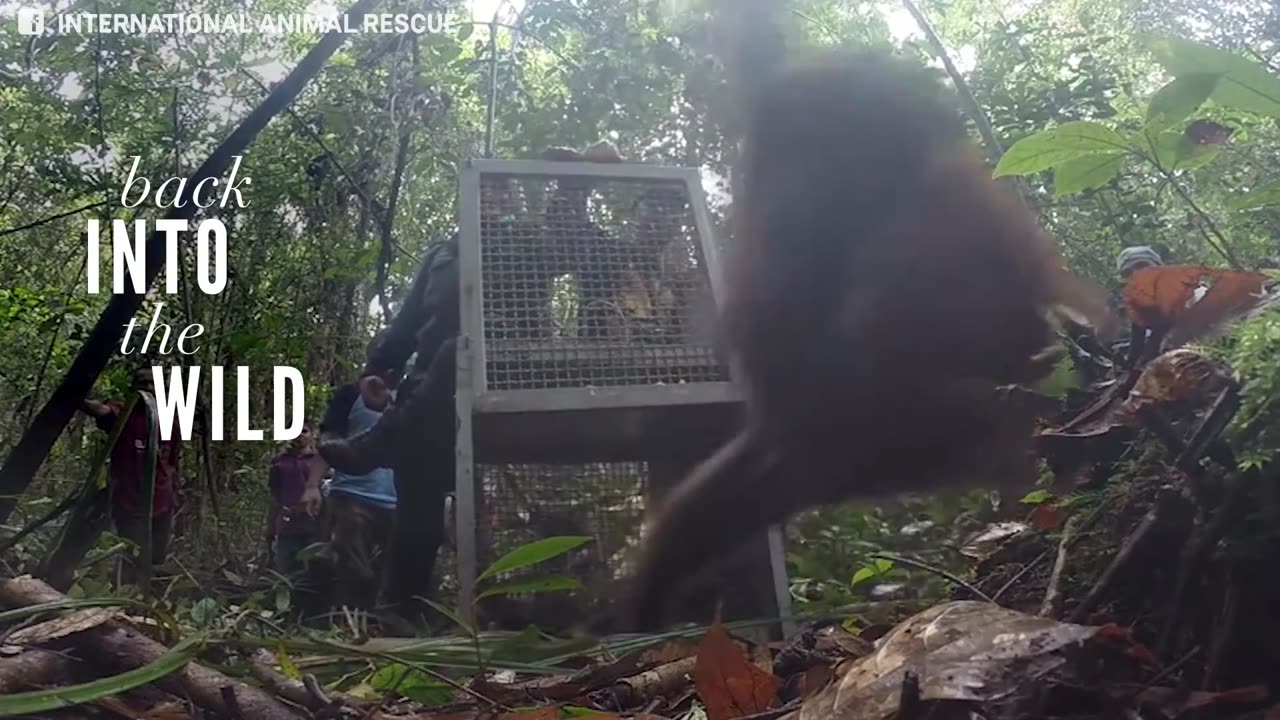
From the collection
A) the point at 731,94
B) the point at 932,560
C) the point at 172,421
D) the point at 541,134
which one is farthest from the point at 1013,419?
the point at 541,134

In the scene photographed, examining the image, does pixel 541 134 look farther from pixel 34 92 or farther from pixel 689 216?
pixel 34 92

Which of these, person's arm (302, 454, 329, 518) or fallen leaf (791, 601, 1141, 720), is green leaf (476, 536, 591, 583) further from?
person's arm (302, 454, 329, 518)

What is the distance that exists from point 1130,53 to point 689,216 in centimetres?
40

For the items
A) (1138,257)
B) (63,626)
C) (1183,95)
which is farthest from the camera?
(1138,257)

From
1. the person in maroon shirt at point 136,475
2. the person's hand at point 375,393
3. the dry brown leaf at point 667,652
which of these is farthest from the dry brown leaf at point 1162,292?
the person's hand at point 375,393

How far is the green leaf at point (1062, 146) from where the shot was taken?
0.50 meters

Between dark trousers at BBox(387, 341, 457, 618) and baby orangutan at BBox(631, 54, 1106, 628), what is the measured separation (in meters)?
0.23

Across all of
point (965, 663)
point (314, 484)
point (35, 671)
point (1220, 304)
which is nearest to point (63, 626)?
point (35, 671)

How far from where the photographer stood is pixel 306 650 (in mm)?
636

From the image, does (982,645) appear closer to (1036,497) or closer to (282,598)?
(1036,497)

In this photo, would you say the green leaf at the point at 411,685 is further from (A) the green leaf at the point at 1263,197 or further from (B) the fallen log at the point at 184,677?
(A) the green leaf at the point at 1263,197

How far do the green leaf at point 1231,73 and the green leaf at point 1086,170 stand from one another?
9 centimetres

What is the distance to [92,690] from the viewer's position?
0.49 metres

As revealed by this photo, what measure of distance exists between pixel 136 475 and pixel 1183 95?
31.6 inches
